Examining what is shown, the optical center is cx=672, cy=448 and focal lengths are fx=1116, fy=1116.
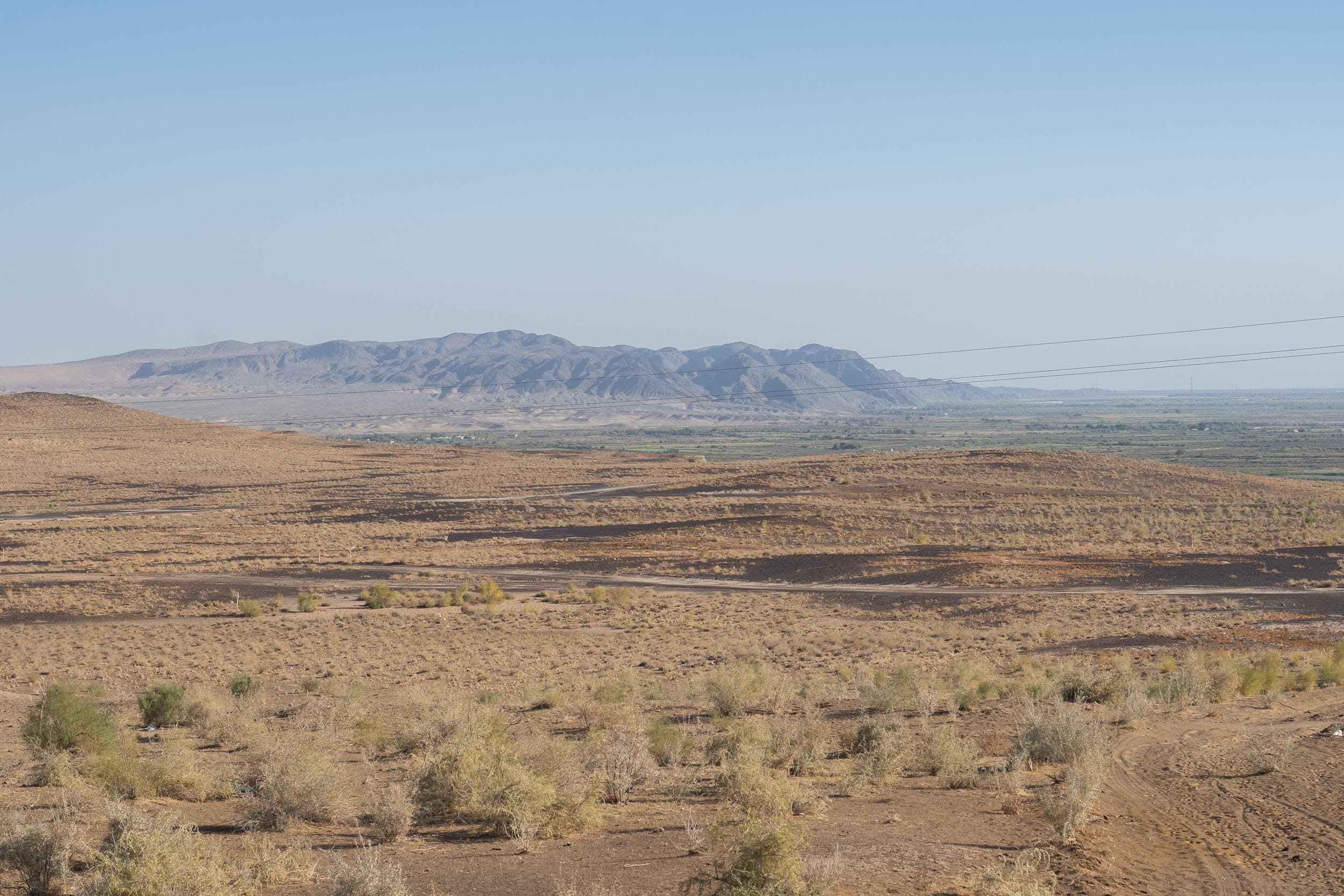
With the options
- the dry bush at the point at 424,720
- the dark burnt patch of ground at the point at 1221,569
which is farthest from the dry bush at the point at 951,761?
the dark burnt patch of ground at the point at 1221,569

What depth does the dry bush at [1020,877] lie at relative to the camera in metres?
9.57

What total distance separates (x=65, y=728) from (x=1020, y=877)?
13.6 metres

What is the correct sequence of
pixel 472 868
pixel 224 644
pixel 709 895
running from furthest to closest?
pixel 224 644, pixel 472 868, pixel 709 895

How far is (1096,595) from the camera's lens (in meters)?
40.8

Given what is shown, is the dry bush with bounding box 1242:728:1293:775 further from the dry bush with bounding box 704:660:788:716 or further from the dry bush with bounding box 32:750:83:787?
the dry bush with bounding box 32:750:83:787

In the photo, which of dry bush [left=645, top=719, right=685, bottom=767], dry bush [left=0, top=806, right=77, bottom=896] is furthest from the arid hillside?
dry bush [left=0, top=806, right=77, bottom=896]

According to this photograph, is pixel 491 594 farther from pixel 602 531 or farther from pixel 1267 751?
pixel 1267 751

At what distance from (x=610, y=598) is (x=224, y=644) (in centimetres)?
1445

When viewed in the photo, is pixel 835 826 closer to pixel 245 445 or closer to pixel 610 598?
pixel 610 598

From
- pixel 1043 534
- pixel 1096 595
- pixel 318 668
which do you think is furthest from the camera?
pixel 1043 534

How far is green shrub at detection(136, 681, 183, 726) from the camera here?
20.6m

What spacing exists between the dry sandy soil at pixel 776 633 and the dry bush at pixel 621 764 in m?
0.28

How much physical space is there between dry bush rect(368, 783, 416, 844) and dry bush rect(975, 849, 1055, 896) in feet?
19.7

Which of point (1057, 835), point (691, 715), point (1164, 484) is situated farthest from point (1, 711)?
point (1164, 484)
